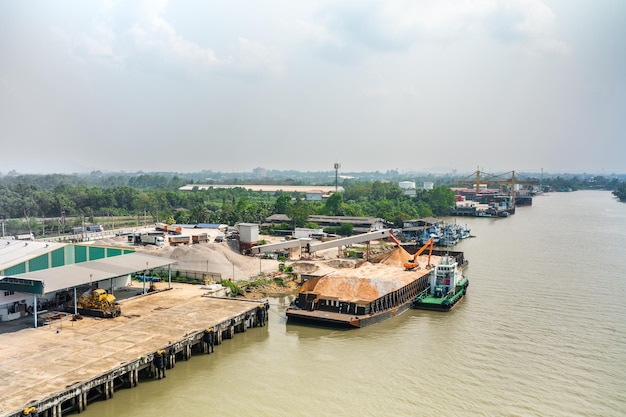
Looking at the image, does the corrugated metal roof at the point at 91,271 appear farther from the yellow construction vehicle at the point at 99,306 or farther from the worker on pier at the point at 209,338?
the worker on pier at the point at 209,338

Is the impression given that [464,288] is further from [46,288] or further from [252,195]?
[252,195]

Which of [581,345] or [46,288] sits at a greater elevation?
[46,288]

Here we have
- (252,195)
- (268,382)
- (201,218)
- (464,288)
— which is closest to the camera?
(268,382)

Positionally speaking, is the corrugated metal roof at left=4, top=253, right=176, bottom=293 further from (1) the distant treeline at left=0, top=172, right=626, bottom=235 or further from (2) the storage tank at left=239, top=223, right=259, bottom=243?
(1) the distant treeline at left=0, top=172, right=626, bottom=235

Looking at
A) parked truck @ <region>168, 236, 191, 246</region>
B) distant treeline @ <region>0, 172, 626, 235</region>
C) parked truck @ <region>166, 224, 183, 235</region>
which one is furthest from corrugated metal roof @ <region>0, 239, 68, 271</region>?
distant treeline @ <region>0, 172, 626, 235</region>

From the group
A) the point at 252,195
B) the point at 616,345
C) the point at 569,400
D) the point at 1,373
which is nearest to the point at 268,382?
the point at 1,373

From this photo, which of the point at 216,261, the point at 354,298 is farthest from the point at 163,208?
the point at 354,298

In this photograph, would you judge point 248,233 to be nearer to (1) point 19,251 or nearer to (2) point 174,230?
(2) point 174,230
